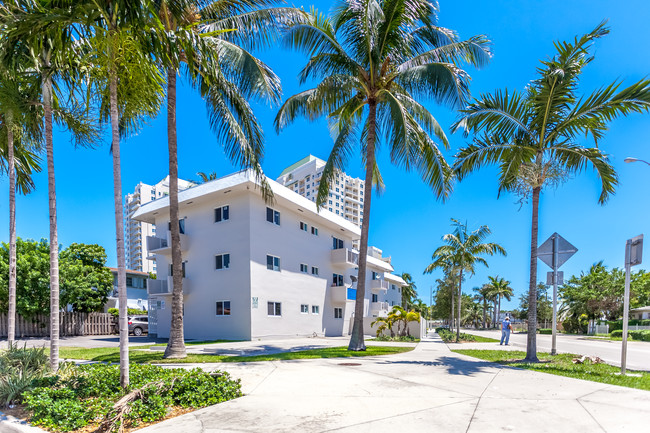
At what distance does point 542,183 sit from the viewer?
11773 mm

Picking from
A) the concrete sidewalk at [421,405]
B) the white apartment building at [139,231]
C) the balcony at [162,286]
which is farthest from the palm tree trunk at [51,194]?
the white apartment building at [139,231]

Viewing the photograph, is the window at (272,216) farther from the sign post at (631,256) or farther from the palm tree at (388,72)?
the sign post at (631,256)

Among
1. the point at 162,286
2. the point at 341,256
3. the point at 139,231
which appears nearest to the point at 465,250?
the point at 341,256

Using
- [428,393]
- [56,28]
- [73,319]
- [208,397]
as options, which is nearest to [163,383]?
[208,397]

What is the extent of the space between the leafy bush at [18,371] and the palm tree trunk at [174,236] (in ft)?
13.4

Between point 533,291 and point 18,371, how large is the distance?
12325mm

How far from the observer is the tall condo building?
120 metres

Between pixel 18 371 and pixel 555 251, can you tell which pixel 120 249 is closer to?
pixel 18 371

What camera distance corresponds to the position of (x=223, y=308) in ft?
74.9

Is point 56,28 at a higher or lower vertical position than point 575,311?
higher

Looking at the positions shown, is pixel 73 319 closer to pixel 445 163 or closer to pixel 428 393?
pixel 445 163

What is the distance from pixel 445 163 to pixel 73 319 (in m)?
27.3

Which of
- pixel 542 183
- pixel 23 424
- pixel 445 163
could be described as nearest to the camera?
pixel 23 424

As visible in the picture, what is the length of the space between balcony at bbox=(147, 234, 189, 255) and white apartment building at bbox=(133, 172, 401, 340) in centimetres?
6
